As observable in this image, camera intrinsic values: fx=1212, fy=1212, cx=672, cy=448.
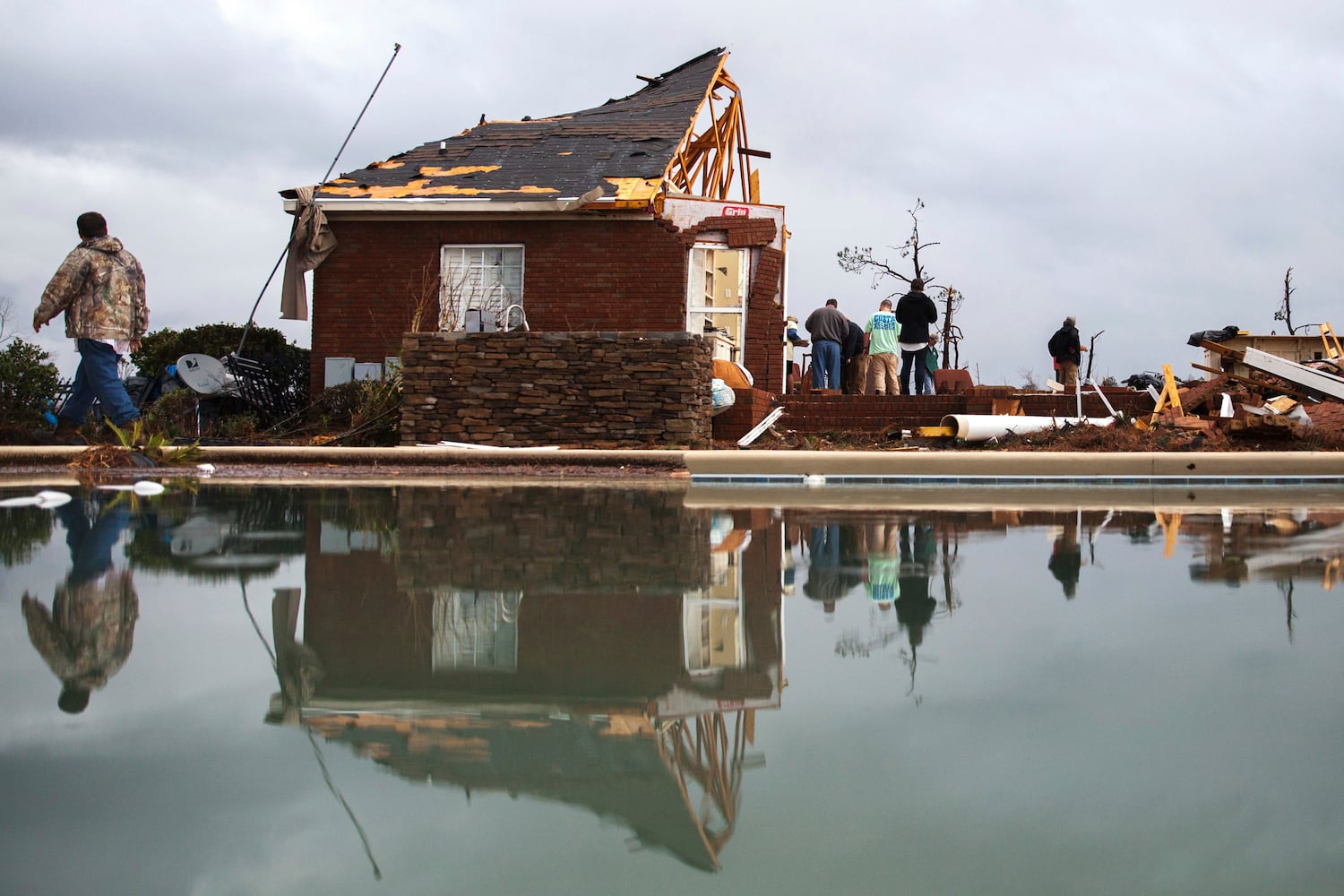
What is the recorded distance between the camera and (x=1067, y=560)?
16.3ft

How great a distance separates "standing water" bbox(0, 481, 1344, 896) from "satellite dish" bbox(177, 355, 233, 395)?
10.9 metres

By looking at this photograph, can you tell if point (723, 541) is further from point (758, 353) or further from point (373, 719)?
point (758, 353)

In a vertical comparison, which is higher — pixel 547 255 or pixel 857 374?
pixel 547 255

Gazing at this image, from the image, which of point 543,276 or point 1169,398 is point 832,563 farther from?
point 543,276

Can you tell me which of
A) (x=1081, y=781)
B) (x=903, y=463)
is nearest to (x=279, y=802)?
(x=1081, y=781)

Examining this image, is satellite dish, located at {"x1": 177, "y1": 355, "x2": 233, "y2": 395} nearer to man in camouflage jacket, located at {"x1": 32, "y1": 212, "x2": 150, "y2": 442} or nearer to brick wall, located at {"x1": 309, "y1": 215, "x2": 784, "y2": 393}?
brick wall, located at {"x1": 309, "y1": 215, "x2": 784, "y2": 393}

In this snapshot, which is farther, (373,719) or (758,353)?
(758,353)

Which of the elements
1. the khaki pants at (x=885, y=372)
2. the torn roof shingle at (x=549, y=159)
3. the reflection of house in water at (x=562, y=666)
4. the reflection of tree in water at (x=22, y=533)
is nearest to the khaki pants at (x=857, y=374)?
the khaki pants at (x=885, y=372)

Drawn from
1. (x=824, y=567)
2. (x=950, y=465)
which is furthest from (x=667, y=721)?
(x=950, y=465)

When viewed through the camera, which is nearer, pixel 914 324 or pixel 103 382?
pixel 103 382

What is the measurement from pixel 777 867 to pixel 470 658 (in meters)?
1.42

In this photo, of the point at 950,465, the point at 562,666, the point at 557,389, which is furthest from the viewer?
the point at 557,389

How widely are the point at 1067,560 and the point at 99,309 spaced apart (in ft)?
30.7

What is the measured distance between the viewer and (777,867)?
1.80 m
